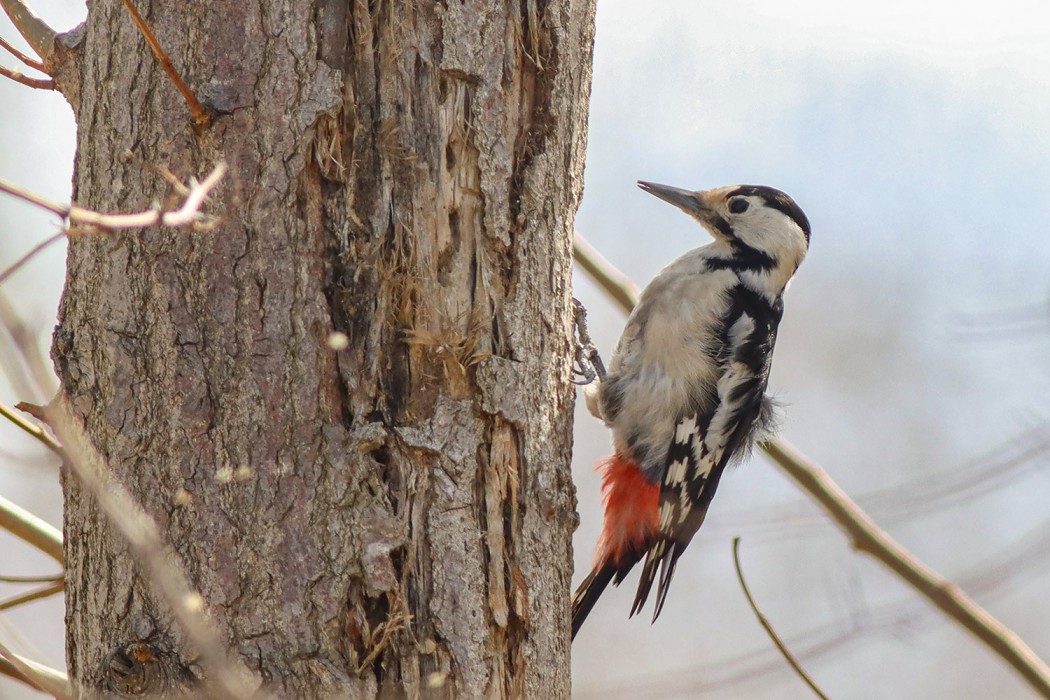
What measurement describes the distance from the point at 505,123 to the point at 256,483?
32.3 inches

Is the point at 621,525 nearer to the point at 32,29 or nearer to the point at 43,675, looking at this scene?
the point at 43,675

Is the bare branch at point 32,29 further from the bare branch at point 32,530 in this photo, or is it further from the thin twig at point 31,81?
the bare branch at point 32,530

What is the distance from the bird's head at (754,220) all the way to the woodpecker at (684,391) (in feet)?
0.04

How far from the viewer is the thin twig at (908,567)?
95.6 inches

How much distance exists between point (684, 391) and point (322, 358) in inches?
81.8

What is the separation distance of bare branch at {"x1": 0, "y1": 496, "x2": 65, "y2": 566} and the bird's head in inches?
96.8

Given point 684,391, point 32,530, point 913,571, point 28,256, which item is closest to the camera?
point 28,256

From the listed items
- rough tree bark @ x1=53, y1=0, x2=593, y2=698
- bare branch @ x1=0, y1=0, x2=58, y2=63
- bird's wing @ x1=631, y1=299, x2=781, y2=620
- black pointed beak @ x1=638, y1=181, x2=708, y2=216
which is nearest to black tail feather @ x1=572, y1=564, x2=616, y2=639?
bird's wing @ x1=631, y1=299, x2=781, y2=620

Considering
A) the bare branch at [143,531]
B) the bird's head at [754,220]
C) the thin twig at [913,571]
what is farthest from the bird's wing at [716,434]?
the bare branch at [143,531]

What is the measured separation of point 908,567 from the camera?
8.68ft

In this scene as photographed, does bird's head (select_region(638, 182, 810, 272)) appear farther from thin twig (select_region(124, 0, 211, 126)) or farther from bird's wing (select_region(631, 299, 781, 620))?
thin twig (select_region(124, 0, 211, 126))

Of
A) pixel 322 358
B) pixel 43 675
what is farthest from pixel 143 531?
pixel 43 675

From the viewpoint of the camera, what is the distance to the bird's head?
383 cm

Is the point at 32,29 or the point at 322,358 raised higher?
the point at 32,29
